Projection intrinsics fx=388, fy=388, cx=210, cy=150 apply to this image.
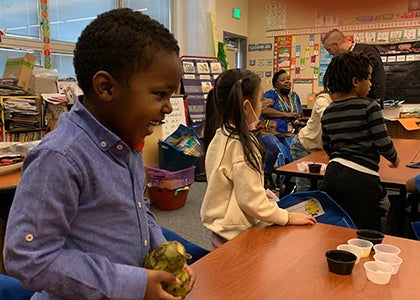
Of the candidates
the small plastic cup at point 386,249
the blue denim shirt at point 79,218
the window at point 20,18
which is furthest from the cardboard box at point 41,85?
the small plastic cup at point 386,249

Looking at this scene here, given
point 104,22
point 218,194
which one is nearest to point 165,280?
point 104,22

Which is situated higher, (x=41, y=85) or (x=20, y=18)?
(x=20, y=18)

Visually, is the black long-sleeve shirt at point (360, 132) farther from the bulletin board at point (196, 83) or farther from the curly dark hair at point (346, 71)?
the bulletin board at point (196, 83)

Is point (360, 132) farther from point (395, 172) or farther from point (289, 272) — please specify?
point (289, 272)

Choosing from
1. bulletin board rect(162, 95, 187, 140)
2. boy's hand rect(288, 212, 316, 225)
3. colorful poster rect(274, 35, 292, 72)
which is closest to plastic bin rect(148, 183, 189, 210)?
bulletin board rect(162, 95, 187, 140)

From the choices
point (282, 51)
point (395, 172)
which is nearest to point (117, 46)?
point (395, 172)

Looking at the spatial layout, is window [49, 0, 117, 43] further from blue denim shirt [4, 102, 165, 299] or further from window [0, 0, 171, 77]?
blue denim shirt [4, 102, 165, 299]

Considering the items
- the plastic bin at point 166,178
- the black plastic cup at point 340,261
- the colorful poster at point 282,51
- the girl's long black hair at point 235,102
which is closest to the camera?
the black plastic cup at point 340,261

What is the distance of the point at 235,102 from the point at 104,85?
2.95 feet

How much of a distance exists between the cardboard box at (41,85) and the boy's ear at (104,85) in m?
3.38

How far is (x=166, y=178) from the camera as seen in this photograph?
362 cm

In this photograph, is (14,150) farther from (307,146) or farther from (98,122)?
(307,146)

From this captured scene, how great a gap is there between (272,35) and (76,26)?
3647 mm

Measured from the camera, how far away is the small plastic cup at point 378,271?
975 mm
